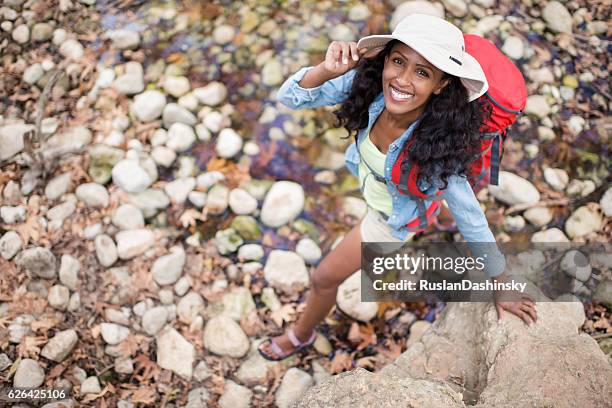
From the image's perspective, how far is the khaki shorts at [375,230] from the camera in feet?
9.76

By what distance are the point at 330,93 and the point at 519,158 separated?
7.36ft

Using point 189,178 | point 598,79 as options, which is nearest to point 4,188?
point 189,178

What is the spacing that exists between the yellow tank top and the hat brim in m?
0.51

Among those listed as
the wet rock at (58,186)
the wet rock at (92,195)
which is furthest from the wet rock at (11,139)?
the wet rock at (92,195)

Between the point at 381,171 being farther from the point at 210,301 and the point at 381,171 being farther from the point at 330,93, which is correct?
the point at 210,301

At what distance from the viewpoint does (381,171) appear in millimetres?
2709

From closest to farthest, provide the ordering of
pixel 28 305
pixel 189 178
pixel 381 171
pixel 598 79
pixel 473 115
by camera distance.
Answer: pixel 473 115 → pixel 381 171 → pixel 28 305 → pixel 189 178 → pixel 598 79

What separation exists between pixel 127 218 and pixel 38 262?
0.68 meters

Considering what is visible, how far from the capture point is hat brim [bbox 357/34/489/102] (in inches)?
84.8

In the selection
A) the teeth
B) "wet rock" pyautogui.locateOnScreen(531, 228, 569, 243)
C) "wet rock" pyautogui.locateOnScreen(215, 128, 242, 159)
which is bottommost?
"wet rock" pyautogui.locateOnScreen(531, 228, 569, 243)

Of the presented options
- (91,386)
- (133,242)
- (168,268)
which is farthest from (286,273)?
(91,386)

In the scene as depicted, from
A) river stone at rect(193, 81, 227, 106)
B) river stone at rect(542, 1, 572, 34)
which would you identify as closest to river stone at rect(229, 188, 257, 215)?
river stone at rect(193, 81, 227, 106)

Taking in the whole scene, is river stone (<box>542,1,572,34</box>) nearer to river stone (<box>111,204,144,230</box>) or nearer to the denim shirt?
the denim shirt

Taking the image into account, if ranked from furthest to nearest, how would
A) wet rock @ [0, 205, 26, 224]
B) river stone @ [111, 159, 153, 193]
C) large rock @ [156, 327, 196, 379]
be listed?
river stone @ [111, 159, 153, 193] → wet rock @ [0, 205, 26, 224] → large rock @ [156, 327, 196, 379]
